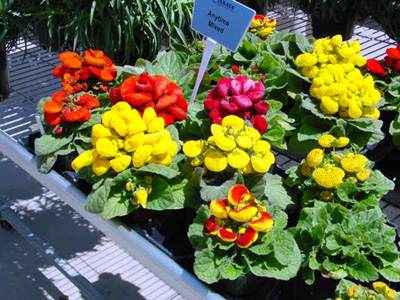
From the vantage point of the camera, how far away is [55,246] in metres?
2.30

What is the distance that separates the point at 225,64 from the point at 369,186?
2.53ft

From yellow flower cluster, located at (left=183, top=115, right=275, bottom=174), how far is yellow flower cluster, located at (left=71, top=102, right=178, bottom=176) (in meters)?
0.07

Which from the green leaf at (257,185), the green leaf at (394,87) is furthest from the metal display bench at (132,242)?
the green leaf at (394,87)

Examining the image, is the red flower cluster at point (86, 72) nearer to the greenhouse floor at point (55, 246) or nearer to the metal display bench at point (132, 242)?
the metal display bench at point (132, 242)

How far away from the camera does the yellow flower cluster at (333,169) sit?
123 centimetres

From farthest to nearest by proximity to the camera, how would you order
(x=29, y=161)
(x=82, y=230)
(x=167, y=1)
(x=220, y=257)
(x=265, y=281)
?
(x=82, y=230) → (x=167, y=1) → (x=29, y=161) → (x=265, y=281) → (x=220, y=257)

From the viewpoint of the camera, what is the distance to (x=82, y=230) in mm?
2404

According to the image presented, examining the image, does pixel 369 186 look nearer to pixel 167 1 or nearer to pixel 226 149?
pixel 226 149

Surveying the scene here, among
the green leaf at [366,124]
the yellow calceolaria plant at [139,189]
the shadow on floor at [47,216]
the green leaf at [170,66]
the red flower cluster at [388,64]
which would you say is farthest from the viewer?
the shadow on floor at [47,216]

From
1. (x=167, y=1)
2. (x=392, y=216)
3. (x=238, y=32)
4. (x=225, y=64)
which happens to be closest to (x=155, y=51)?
(x=167, y=1)

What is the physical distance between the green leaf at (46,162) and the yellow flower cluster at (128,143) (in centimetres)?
17

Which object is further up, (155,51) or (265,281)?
(265,281)

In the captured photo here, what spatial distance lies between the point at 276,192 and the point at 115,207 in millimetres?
393

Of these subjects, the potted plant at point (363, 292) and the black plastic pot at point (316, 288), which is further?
the black plastic pot at point (316, 288)
